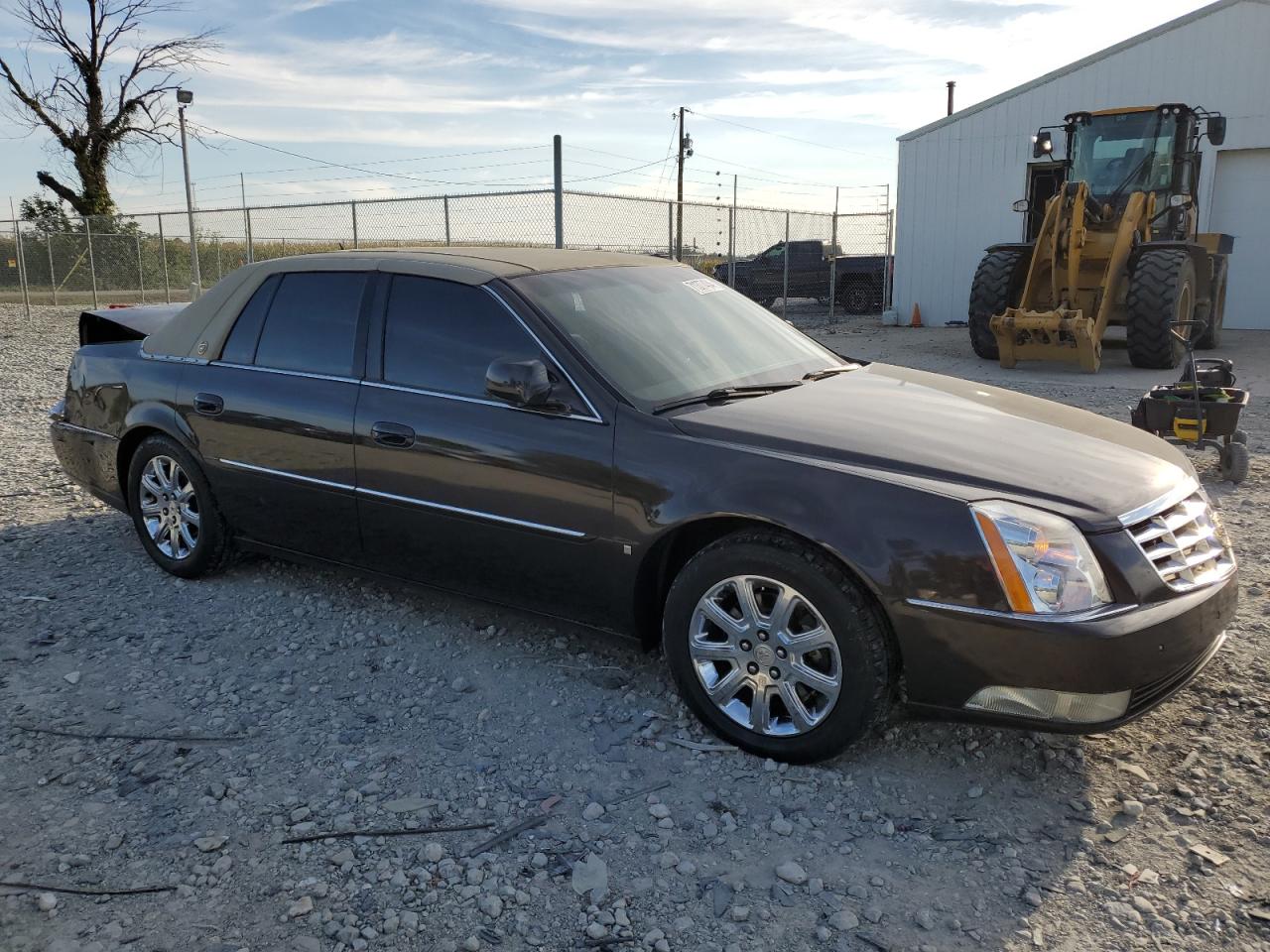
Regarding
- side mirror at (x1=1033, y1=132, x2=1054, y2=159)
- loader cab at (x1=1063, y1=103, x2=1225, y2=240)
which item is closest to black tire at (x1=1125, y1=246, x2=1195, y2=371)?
loader cab at (x1=1063, y1=103, x2=1225, y2=240)

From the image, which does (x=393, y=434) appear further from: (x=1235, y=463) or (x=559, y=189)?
(x=559, y=189)

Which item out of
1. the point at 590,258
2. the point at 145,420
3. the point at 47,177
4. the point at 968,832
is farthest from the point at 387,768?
the point at 47,177

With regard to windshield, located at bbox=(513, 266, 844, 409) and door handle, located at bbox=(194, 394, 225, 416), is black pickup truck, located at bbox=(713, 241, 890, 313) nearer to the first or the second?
windshield, located at bbox=(513, 266, 844, 409)

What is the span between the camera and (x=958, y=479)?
291 cm

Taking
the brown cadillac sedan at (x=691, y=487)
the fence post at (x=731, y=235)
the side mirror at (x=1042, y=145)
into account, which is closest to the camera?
the brown cadillac sedan at (x=691, y=487)

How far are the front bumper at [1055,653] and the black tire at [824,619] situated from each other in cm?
10

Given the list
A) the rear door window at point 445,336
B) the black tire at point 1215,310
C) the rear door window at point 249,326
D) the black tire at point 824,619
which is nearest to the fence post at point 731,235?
the black tire at point 1215,310

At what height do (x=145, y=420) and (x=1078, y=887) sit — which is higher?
(x=145, y=420)

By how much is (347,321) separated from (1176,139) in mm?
12152

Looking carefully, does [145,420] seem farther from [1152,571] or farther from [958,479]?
[1152,571]

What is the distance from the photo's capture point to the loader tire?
12828mm

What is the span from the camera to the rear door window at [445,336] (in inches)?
147

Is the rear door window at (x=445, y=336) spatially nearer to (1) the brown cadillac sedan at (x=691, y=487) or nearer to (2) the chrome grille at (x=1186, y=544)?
(1) the brown cadillac sedan at (x=691, y=487)

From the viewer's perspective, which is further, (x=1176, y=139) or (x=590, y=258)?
(x=1176, y=139)
